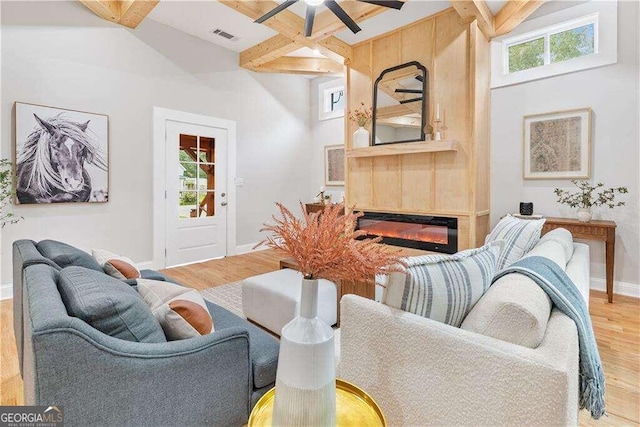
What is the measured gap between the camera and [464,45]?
3.64 meters

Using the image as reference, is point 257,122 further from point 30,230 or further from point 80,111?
point 30,230

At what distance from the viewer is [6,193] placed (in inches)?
122

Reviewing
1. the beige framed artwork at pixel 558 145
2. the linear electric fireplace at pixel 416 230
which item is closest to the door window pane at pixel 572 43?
the beige framed artwork at pixel 558 145

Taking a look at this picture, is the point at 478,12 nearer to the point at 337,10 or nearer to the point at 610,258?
the point at 337,10

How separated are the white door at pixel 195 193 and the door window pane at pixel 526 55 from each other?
156 inches

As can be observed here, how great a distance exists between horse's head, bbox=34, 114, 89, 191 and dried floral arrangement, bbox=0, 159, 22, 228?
357 mm

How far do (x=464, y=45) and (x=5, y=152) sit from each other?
4.90 metres

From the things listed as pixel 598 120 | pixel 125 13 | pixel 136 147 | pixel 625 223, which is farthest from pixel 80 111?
pixel 625 223

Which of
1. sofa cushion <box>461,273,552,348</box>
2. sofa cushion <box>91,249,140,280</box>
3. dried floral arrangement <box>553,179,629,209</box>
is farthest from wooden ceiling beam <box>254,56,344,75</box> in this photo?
sofa cushion <box>461,273,552,348</box>

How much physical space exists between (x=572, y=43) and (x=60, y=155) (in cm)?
559

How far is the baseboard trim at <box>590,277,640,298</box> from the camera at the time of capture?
10.5 ft

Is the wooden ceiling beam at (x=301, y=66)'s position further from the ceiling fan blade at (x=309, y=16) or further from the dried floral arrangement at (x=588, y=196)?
the dried floral arrangement at (x=588, y=196)

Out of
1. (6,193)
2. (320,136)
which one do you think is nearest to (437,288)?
(6,193)

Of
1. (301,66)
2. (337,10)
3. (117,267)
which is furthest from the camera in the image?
(301,66)
